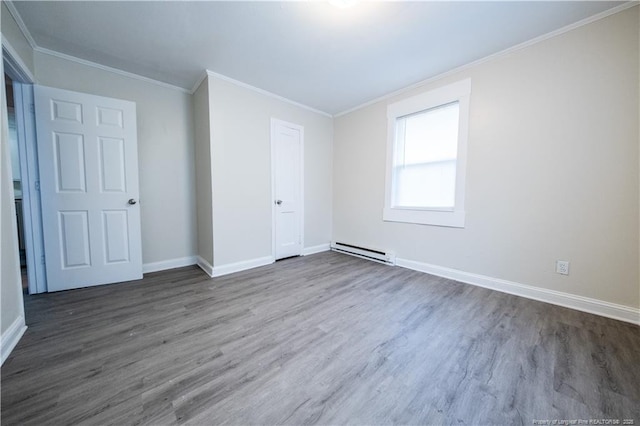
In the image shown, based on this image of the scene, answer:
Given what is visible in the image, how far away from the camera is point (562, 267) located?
2.08 metres

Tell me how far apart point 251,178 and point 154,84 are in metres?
1.73

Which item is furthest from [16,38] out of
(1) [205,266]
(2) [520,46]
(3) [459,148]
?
(2) [520,46]

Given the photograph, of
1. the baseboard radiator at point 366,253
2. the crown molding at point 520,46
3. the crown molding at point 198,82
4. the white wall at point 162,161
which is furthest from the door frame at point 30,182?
the crown molding at point 520,46

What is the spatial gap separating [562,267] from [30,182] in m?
5.31

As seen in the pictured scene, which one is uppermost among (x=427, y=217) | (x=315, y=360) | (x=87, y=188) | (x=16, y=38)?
(x=16, y=38)

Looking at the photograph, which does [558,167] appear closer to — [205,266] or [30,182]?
[205,266]

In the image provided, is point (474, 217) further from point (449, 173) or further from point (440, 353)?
point (440, 353)

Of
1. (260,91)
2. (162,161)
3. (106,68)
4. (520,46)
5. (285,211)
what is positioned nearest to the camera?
(520,46)

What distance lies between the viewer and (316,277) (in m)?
2.82

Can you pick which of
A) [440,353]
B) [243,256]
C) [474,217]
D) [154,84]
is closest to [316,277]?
[243,256]

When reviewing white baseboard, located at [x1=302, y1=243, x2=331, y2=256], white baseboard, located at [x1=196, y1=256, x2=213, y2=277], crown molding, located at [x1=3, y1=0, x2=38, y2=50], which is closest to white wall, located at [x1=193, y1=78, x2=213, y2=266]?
white baseboard, located at [x1=196, y1=256, x2=213, y2=277]

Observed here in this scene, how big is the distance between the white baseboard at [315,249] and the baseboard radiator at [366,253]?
12 cm

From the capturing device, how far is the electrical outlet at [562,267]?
2.06m

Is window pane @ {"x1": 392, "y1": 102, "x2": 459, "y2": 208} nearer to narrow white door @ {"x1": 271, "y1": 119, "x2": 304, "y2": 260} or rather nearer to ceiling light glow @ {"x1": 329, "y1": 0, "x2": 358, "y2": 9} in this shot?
narrow white door @ {"x1": 271, "y1": 119, "x2": 304, "y2": 260}
